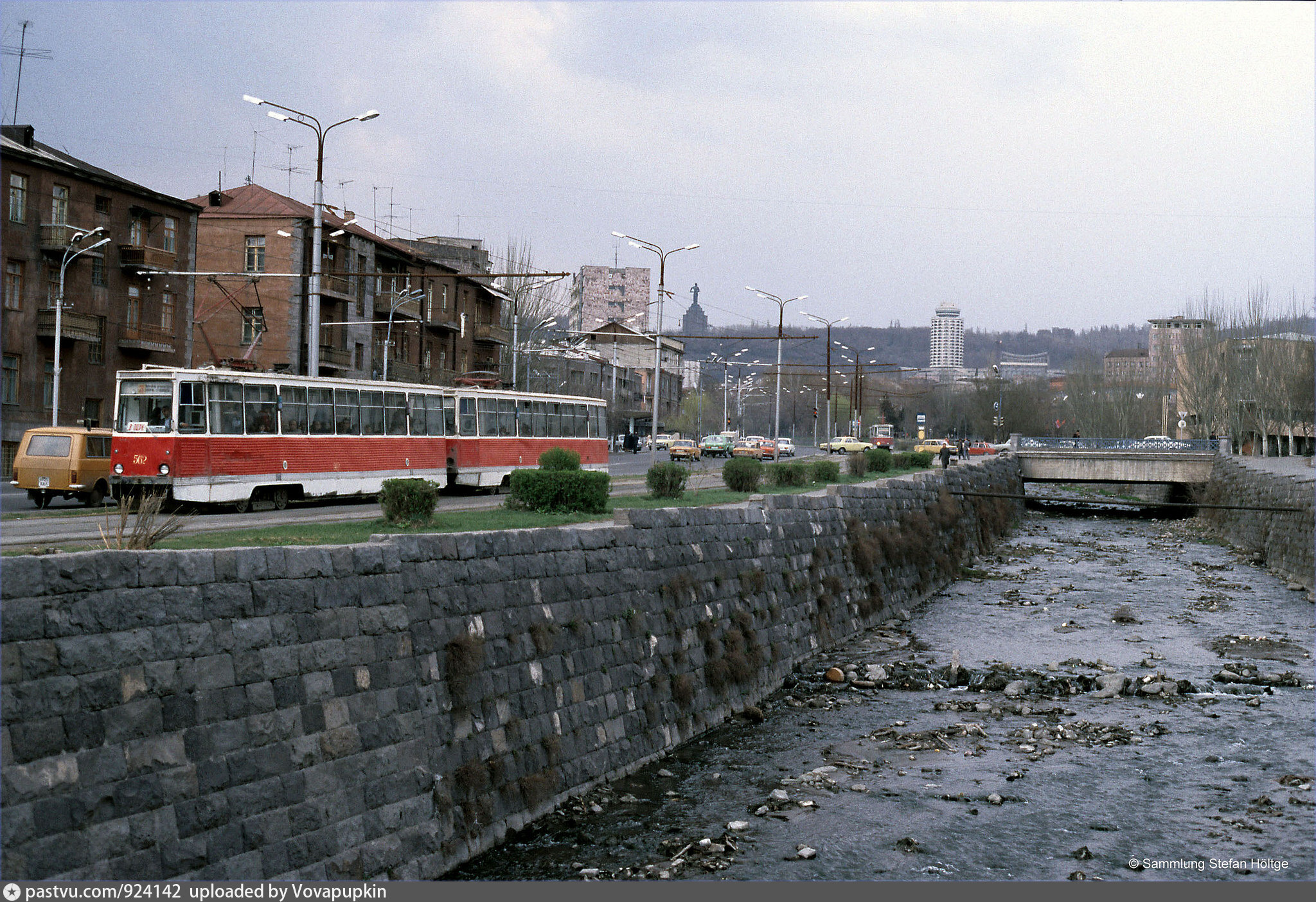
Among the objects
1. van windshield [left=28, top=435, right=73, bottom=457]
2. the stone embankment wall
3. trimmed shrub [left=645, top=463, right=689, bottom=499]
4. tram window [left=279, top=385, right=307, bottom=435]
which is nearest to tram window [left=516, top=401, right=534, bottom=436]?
tram window [left=279, top=385, right=307, bottom=435]

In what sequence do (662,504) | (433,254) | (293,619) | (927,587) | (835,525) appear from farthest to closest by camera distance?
(433,254) → (927,587) → (835,525) → (662,504) → (293,619)

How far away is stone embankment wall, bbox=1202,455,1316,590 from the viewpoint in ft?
107

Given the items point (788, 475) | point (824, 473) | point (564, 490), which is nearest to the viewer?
point (564, 490)

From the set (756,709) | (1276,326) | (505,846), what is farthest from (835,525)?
(1276,326)

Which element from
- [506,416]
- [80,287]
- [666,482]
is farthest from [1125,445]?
[80,287]

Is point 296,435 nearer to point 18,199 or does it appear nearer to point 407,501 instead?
point 407,501

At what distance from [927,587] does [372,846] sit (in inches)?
948

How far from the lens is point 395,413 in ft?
100

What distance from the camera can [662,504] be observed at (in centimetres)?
2344

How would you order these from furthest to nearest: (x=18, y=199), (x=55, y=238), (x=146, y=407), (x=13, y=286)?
(x=55, y=238)
(x=13, y=286)
(x=18, y=199)
(x=146, y=407)

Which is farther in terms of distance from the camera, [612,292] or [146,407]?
[612,292]

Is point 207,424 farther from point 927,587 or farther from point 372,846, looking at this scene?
point 927,587

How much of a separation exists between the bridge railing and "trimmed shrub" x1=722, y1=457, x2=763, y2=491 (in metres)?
37.9

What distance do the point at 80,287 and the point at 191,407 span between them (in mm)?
23295
